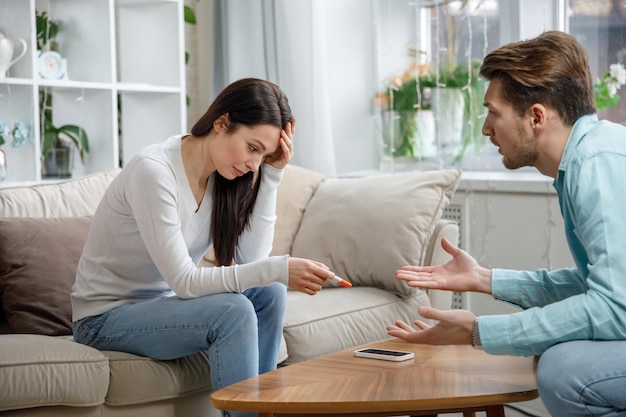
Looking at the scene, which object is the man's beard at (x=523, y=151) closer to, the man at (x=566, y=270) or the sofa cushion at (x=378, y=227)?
the man at (x=566, y=270)

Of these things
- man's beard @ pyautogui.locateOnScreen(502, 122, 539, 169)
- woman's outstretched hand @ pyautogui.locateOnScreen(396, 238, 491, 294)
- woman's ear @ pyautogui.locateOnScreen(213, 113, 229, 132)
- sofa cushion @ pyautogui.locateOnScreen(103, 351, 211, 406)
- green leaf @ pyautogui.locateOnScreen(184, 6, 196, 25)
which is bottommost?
sofa cushion @ pyautogui.locateOnScreen(103, 351, 211, 406)

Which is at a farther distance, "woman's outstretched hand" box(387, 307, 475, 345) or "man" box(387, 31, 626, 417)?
"woman's outstretched hand" box(387, 307, 475, 345)

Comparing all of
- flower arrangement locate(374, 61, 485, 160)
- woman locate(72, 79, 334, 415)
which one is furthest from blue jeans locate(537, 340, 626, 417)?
flower arrangement locate(374, 61, 485, 160)

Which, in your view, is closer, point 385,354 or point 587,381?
point 587,381

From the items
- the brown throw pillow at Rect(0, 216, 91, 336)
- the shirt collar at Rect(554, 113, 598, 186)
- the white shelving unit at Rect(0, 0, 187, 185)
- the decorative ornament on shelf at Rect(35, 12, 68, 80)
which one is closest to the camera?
the shirt collar at Rect(554, 113, 598, 186)

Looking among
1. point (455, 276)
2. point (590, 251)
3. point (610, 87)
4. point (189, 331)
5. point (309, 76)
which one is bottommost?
point (189, 331)

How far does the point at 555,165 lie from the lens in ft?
5.95

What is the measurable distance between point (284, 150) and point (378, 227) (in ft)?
2.18

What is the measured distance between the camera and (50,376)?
203cm

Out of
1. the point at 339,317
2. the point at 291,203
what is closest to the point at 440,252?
the point at 339,317

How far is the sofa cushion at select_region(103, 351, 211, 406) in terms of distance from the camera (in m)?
2.09

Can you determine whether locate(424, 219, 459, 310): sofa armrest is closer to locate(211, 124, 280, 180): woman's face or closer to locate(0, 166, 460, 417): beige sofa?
locate(0, 166, 460, 417): beige sofa

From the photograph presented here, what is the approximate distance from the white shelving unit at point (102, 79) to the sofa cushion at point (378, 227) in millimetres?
1039

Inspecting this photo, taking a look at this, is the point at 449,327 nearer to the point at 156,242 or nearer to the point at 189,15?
the point at 156,242
